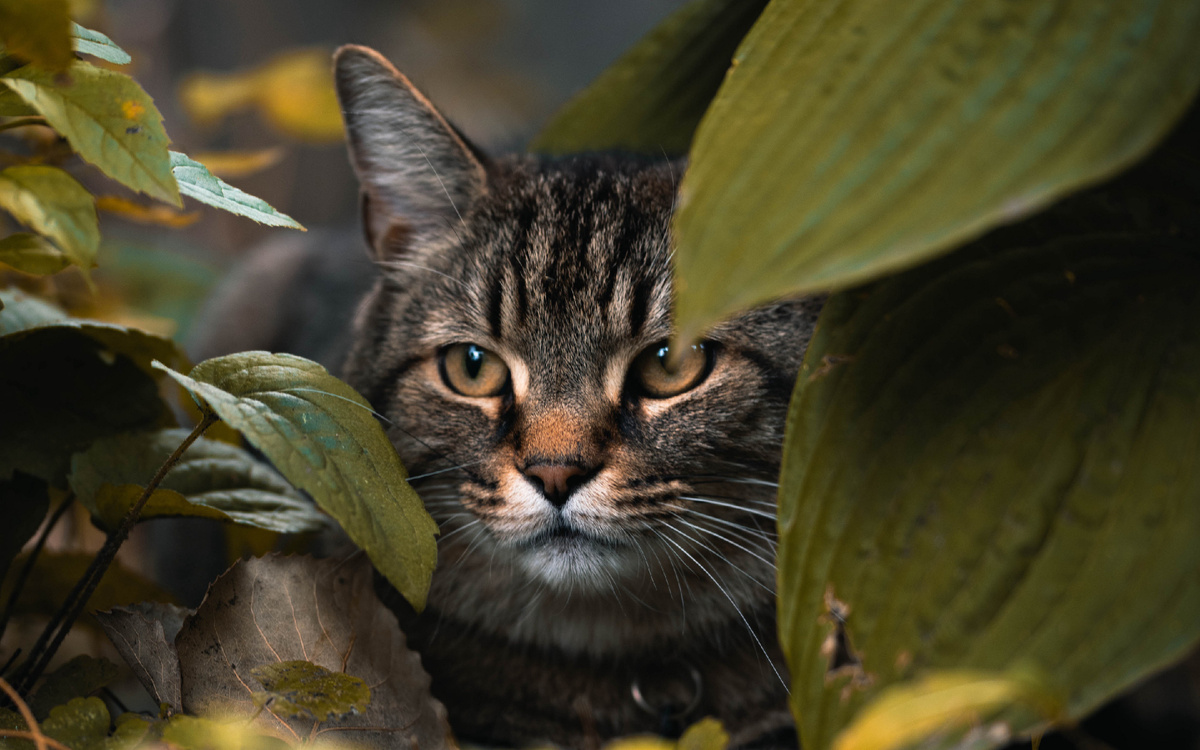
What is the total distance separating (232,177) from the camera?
135 inches

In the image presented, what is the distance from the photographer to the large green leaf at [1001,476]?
2.01ft

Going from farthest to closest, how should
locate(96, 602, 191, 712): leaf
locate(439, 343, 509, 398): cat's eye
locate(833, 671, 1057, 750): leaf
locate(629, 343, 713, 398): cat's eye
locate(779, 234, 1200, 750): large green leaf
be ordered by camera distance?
locate(439, 343, 509, 398): cat's eye → locate(629, 343, 713, 398): cat's eye → locate(96, 602, 191, 712): leaf → locate(779, 234, 1200, 750): large green leaf → locate(833, 671, 1057, 750): leaf

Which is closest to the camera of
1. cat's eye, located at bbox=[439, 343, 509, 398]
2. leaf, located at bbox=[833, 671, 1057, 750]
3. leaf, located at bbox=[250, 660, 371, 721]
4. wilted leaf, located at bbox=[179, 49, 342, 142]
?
leaf, located at bbox=[833, 671, 1057, 750]

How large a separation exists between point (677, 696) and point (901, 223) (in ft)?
3.29

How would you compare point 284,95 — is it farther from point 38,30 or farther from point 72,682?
point 72,682

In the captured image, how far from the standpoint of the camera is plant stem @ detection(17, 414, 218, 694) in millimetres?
914

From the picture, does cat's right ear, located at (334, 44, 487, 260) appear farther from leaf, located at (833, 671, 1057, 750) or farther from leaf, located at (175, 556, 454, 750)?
leaf, located at (833, 671, 1057, 750)

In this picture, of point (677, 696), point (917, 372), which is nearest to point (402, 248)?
point (677, 696)

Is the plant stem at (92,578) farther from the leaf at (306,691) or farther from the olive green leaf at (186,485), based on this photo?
the leaf at (306,691)

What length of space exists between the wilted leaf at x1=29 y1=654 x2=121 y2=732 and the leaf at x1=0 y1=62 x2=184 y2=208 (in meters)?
0.56

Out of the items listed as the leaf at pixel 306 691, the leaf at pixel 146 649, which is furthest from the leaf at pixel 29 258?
→ the leaf at pixel 306 691

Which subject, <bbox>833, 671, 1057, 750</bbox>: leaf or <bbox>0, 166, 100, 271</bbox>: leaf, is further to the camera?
<bbox>0, 166, 100, 271</bbox>: leaf

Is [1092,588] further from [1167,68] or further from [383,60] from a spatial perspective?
[383,60]

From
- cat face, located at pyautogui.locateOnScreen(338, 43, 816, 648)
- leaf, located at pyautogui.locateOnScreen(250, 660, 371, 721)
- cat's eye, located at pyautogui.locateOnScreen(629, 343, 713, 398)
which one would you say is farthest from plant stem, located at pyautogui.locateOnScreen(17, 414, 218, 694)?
cat's eye, located at pyautogui.locateOnScreen(629, 343, 713, 398)
